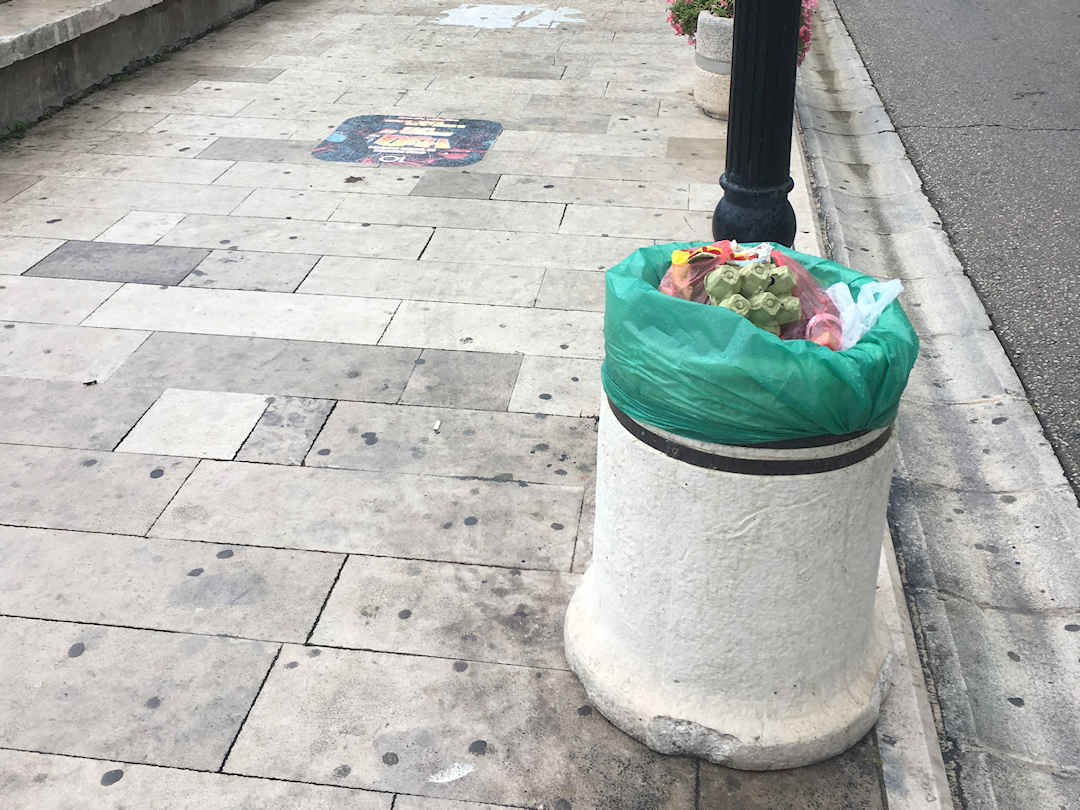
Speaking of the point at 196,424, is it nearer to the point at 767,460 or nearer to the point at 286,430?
the point at 286,430

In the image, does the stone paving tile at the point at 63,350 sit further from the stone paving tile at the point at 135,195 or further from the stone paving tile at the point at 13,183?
the stone paving tile at the point at 13,183

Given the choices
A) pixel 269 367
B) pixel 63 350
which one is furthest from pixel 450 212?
pixel 63 350

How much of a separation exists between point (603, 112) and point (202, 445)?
20.0ft

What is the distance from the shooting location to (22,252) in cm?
686

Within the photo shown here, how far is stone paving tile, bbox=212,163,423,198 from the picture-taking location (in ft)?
→ 26.4

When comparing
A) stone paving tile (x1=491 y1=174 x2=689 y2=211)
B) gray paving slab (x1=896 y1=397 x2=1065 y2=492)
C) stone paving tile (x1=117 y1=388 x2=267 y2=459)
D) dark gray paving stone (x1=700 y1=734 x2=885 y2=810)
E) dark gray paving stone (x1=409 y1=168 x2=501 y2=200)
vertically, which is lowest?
gray paving slab (x1=896 y1=397 x2=1065 y2=492)

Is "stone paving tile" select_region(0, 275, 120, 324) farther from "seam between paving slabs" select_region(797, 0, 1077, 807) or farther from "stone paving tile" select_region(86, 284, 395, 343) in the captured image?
"seam between paving slabs" select_region(797, 0, 1077, 807)

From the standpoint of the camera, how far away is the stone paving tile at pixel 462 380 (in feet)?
17.3

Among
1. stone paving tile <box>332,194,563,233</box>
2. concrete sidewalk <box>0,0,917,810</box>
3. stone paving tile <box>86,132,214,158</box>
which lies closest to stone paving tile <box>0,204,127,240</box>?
concrete sidewalk <box>0,0,917,810</box>

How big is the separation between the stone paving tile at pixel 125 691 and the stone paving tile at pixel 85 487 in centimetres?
61

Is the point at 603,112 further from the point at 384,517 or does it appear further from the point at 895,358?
the point at 895,358

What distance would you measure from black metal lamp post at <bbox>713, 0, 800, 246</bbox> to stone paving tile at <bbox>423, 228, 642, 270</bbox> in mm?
2920

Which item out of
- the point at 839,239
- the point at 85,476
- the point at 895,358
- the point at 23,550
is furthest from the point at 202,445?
the point at 839,239

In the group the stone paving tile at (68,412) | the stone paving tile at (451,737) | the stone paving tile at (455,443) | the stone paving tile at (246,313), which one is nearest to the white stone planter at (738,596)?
the stone paving tile at (451,737)
